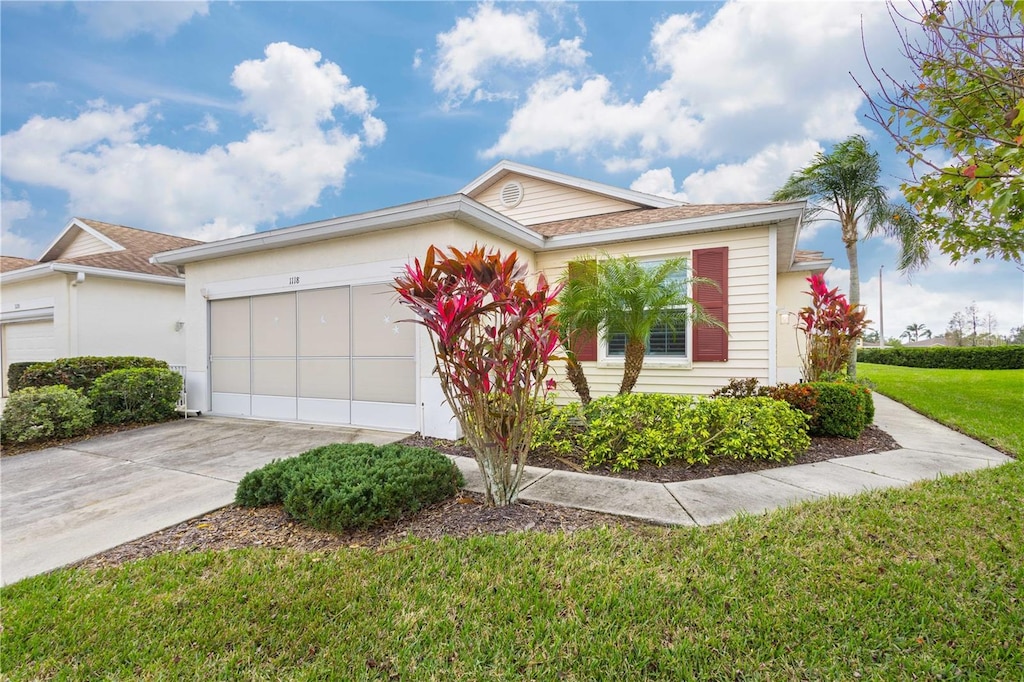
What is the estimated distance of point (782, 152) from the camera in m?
13.9

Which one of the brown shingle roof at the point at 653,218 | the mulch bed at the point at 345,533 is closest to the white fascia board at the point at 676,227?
the brown shingle roof at the point at 653,218

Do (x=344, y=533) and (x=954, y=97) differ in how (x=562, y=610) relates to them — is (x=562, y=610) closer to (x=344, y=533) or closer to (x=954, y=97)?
(x=344, y=533)

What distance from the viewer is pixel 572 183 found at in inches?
438

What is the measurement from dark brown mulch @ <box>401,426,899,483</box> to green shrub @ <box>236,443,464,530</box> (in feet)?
4.17

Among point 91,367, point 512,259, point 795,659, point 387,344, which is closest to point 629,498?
point 795,659

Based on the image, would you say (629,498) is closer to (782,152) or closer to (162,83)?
(162,83)

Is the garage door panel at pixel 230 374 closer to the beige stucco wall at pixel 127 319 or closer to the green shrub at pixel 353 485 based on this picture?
the beige stucco wall at pixel 127 319

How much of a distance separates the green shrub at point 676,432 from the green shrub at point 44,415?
7.54 m

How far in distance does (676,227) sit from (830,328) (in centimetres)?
368

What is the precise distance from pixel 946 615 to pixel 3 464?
373 inches

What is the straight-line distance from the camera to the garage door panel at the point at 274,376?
792cm

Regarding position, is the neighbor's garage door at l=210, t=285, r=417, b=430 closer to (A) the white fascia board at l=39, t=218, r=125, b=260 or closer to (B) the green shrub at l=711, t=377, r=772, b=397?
(B) the green shrub at l=711, t=377, r=772, b=397

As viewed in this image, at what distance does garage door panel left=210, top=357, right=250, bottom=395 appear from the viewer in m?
8.46

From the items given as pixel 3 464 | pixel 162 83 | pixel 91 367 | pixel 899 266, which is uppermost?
pixel 162 83
